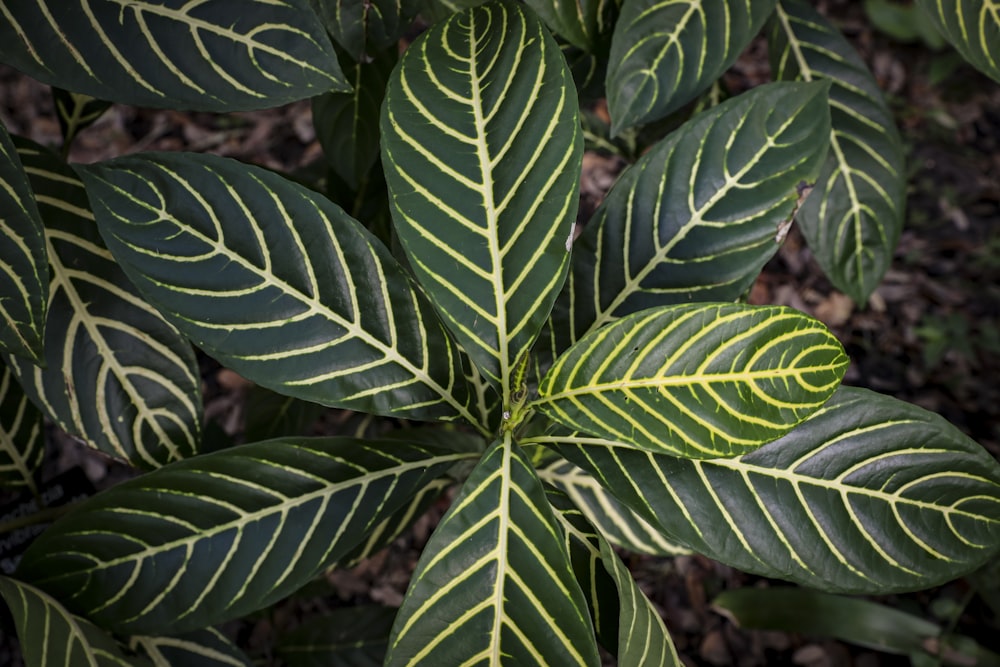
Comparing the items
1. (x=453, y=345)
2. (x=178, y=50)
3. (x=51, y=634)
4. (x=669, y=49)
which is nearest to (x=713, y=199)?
(x=669, y=49)

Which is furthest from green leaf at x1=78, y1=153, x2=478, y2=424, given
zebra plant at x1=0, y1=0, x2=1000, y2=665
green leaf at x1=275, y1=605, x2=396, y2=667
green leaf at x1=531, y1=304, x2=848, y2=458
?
green leaf at x1=275, y1=605, x2=396, y2=667

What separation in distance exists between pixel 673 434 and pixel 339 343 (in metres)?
0.33

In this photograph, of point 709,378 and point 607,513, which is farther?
point 607,513

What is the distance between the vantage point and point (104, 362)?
823 mm

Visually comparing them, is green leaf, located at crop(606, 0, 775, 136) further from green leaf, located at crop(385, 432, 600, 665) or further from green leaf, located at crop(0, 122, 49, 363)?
green leaf, located at crop(0, 122, 49, 363)

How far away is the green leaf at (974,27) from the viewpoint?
89 cm

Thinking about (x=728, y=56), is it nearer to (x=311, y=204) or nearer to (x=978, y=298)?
(x=311, y=204)

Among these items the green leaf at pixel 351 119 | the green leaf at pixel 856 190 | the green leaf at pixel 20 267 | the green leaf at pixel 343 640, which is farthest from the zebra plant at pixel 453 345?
the green leaf at pixel 343 640

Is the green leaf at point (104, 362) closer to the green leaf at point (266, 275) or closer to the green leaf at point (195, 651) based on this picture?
the green leaf at point (266, 275)

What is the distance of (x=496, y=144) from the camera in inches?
29.7

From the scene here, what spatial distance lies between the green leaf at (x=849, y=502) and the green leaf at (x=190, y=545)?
353mm

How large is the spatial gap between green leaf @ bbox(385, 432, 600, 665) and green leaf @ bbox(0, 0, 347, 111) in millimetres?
458

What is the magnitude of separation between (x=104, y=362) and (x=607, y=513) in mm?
647

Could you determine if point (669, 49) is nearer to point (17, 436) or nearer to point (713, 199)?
point (713, 199)
